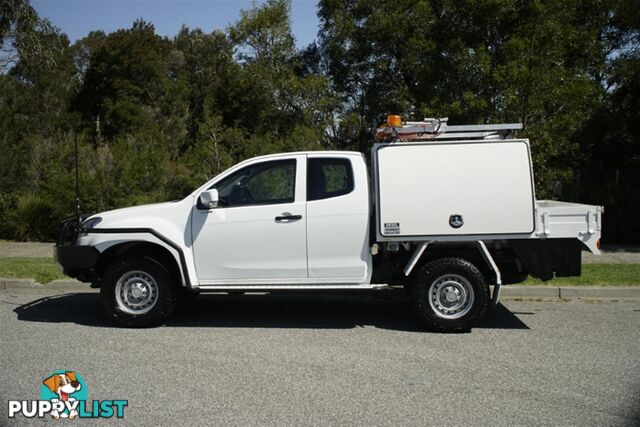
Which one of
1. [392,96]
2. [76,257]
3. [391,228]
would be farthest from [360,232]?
[392,96]

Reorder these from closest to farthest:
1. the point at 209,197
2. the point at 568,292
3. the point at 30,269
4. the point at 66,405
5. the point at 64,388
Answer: the point at 66,405
the point at 64,388
the point at 209,197
the point at 568,292
the point at 30,269

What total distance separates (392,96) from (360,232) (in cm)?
1390

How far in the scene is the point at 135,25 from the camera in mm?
47562

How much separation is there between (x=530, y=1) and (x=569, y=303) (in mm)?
8079

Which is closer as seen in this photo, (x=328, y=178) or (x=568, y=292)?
(x=328, y=178)

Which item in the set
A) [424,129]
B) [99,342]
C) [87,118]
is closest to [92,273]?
[99,342]

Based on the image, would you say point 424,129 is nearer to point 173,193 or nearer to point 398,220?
point 398,220

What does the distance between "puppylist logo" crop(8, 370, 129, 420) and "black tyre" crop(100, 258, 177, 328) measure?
2.03 metres

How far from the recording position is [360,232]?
7477mm

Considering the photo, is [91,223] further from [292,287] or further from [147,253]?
[292,287]

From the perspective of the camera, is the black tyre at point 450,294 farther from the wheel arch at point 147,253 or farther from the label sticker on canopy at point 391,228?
the wheel arch at point 147,253

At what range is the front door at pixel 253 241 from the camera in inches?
296

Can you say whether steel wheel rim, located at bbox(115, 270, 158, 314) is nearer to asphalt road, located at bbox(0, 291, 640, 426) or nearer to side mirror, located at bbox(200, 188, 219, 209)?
asphalt road, located at bbox(0, 291, 640, 426)

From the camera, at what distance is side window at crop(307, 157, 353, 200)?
7598 mm
